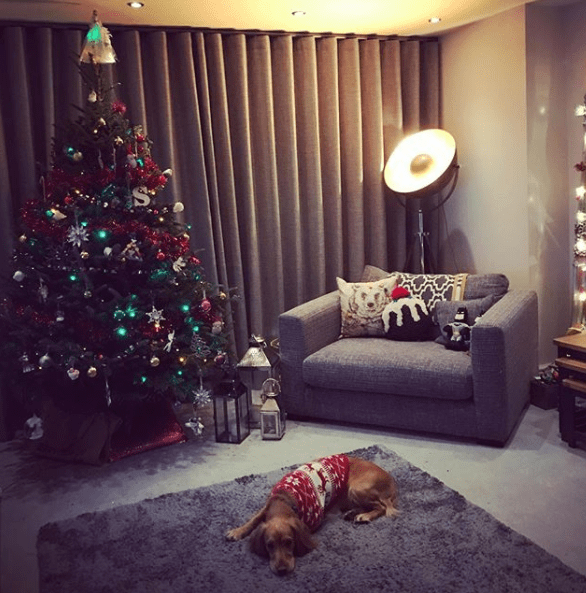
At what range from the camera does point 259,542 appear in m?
2.20

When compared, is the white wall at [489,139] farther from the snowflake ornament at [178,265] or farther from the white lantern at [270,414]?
the snowflake ornament at [178,265]

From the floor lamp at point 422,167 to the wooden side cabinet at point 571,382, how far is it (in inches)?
52.6

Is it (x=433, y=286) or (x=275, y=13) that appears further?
(x=433, y=286)

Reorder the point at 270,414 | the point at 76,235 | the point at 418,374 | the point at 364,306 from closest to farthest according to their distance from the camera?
the point at 76,235, the point at 418,374, the point at 270,414, the point at 364,306

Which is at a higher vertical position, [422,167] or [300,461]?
[422,167]

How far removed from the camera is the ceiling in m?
3.31

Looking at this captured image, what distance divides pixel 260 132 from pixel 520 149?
1.56 metres

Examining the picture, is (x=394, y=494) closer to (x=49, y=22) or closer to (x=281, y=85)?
(x=281, y=85)

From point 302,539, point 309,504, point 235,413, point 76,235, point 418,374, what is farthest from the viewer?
point 235,413

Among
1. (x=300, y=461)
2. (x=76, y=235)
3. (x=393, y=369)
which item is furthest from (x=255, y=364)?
(x=76, y=235)

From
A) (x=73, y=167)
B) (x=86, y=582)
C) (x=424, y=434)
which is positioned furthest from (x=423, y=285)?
(x=86, y=582)

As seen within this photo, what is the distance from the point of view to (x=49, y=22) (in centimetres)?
354

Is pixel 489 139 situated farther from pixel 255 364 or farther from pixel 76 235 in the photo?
pixel 76 235

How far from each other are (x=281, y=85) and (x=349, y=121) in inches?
19.7
